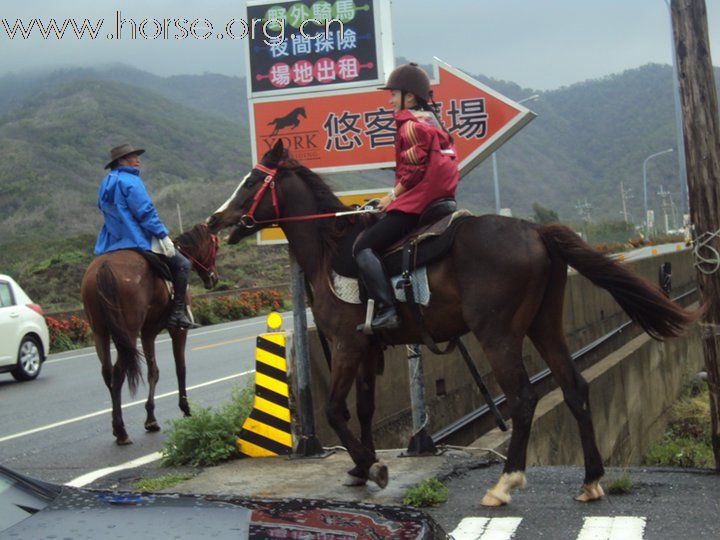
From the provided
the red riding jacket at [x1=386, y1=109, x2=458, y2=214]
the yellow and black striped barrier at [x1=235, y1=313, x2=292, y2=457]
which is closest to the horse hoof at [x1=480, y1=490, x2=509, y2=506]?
the red riding jacket at [x1=386, y1=109, x2=458, y2=214]

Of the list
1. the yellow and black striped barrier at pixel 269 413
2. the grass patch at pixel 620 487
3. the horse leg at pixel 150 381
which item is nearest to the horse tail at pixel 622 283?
the grass patch at pixel 620 487

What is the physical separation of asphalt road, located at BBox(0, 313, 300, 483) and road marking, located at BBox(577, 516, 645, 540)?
15.5 feet

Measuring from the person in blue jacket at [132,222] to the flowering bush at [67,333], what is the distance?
572 inches

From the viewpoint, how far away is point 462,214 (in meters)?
7.30

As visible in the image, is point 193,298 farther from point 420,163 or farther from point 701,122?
point 701,122

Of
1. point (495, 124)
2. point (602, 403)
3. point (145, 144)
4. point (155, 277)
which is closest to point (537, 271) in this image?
point (495, 124)

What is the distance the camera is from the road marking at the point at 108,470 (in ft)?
28.8

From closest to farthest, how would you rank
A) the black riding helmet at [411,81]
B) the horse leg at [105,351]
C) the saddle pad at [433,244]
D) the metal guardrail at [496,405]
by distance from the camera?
the saddle pad at [433,244] → the black riding helmet at [411,81] → the horse leg at [105,351] → the metal guardrail at [496,405]

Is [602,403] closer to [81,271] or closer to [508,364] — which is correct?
[508,364]

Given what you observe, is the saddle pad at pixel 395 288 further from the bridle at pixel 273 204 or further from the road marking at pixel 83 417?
the road marking at pixel 83 417

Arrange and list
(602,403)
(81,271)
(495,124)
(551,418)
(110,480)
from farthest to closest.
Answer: (81,271) < (602,403) < (551,418) < (495,124) < (110,480)

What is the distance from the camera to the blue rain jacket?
11094 millimetres

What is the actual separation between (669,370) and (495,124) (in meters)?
11.9

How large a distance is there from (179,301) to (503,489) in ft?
18.4
